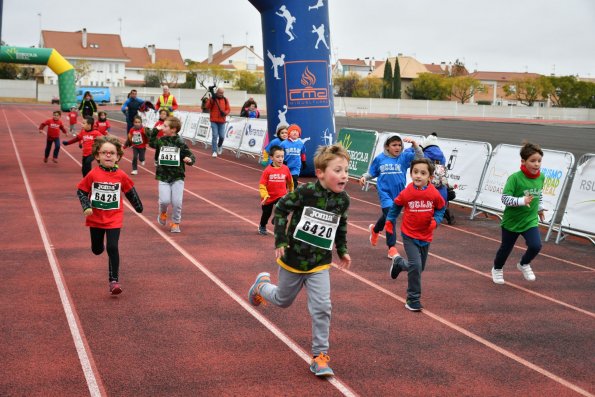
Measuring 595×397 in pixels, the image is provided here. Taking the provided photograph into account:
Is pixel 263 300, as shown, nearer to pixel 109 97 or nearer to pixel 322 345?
pixel 322 345

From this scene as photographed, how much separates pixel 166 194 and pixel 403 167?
3.77 meters

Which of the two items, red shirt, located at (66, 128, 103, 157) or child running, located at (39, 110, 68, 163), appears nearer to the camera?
red shirt, located at (66, 128, 103, 157)

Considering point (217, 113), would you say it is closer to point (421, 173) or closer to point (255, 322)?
point (421, 173)

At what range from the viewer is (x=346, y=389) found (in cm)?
531

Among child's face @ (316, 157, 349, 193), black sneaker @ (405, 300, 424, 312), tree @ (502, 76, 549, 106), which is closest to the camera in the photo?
child's face @ (316, 157, 349, 193)

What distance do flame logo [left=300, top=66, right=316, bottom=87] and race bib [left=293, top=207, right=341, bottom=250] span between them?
45.2 ft

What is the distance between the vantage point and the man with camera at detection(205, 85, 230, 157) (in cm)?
2380

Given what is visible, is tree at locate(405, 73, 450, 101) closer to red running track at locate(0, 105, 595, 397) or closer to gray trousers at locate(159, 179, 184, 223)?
red running track at locate(0, 105, 595, 397)

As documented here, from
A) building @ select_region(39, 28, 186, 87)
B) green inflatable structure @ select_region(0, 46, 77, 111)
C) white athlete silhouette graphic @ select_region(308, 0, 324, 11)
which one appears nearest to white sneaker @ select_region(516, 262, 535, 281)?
white athlete silhouette graphic @ select_region(308, 0, 324, 11)

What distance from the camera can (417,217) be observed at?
7.54m

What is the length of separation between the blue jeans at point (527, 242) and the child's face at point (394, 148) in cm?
170

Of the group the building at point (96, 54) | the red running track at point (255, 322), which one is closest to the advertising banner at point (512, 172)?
the red running track at point (255, 322)

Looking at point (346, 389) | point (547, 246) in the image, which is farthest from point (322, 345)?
point (547, 246)

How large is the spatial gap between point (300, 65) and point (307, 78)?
388 millimetres
